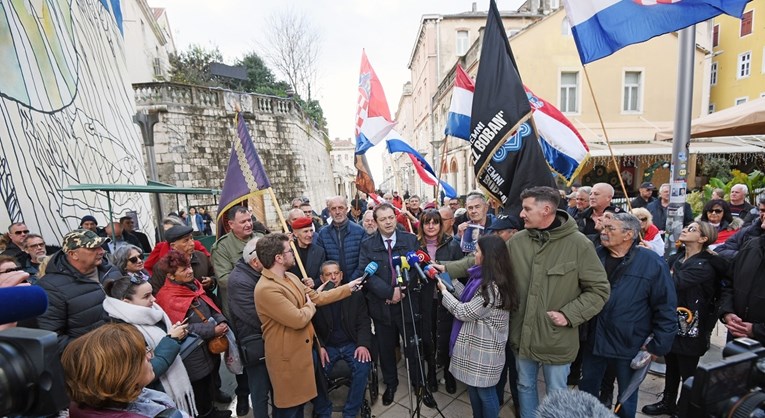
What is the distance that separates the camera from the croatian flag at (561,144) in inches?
194

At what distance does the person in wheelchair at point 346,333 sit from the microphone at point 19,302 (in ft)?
8.02

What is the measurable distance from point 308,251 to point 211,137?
13.9 meters

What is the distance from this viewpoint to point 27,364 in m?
0.85

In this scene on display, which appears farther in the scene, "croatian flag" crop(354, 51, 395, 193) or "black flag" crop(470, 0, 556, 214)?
"croatian flag" crop(354, 51, 395, 193)

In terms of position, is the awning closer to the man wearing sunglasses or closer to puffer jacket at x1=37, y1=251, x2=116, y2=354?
puffer jacket at x1=37, y1=251, x2=116, y2=354

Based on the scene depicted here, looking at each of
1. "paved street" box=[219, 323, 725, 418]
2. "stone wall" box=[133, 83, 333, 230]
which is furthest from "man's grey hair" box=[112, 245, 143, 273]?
"stone wall" box=[133, 83, 333, 230]

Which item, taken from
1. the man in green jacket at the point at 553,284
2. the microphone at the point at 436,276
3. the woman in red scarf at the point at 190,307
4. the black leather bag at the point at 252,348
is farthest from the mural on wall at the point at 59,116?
the man in green jacket at the point at 553,284

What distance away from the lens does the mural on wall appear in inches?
200

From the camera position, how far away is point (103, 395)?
1380mm

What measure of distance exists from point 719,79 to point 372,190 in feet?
98.8

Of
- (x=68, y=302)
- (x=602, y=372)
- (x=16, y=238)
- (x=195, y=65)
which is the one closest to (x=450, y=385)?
(x=602, y=372)

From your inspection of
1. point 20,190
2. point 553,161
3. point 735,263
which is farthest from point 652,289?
point 20,190

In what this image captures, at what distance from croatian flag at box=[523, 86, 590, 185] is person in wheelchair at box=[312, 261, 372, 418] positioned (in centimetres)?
352

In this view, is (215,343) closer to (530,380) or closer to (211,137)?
(530,380)
